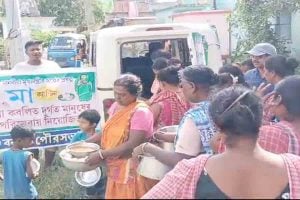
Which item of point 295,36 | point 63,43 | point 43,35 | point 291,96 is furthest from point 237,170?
point 43,35

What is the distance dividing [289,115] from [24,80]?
3547 millimetres

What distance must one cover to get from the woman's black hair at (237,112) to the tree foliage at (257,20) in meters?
10.4

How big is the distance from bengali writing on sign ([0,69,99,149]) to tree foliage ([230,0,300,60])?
24.3 feet

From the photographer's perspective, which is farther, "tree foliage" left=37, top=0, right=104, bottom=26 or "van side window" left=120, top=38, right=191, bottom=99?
"tree foliage" left=37, top=0, right=104, bottom=26

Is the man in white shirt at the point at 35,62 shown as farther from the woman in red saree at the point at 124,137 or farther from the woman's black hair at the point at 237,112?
the woman's black hair at the point at 237,112

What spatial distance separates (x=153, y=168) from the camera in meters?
3.06

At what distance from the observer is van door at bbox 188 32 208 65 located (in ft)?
18.4

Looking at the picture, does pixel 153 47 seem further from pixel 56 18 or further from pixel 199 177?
pixel 56 18

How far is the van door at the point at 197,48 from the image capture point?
18.4 feet

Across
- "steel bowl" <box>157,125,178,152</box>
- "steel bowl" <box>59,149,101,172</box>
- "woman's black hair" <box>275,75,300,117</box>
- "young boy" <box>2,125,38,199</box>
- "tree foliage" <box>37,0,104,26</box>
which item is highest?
"tree foliage" <box>37,0,104,26</box>

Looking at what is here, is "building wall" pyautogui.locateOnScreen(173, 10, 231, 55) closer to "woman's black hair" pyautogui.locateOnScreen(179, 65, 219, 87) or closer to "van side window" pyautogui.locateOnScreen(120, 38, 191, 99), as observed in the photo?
"van side window" pyautogui.locateOnScreen(120, 38, 191, 99)

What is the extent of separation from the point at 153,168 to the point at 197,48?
2849 millimetres

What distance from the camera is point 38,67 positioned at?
6.46 meters

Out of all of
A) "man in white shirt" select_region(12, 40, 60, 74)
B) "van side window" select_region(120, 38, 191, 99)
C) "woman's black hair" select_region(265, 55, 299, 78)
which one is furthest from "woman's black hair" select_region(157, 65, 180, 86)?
"man in white shirt" select_region(12, 40, 60, 74)
